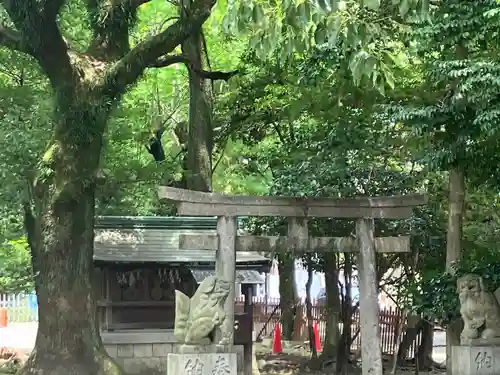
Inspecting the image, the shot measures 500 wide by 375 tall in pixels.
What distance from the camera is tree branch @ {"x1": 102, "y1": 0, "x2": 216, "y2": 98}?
12.3 m

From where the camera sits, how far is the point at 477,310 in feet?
38.8

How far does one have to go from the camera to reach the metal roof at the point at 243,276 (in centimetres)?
1575

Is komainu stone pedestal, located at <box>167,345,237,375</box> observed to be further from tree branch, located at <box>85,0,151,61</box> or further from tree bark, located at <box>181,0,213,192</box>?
tree bark, located at <box>181,0,213,192</box>

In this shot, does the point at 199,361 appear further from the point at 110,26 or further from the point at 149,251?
the point at 110,26

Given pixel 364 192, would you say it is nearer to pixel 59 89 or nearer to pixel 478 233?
pixel 478 233

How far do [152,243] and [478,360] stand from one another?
7.92 metres

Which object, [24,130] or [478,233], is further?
[478,233]

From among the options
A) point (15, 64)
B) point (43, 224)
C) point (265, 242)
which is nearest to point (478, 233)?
point (265, 242)

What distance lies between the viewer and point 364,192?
14984 millimetres

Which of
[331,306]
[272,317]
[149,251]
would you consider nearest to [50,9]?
[149,251]

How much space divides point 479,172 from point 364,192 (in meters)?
2.76

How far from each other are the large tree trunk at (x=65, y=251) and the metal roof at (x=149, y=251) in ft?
7.93

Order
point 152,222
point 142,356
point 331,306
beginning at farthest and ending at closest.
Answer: point 331,306 → point 152,222 → point 142,356

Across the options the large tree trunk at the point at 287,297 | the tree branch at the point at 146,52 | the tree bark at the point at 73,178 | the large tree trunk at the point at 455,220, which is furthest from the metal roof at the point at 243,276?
the tree branch at the point at 146,52
